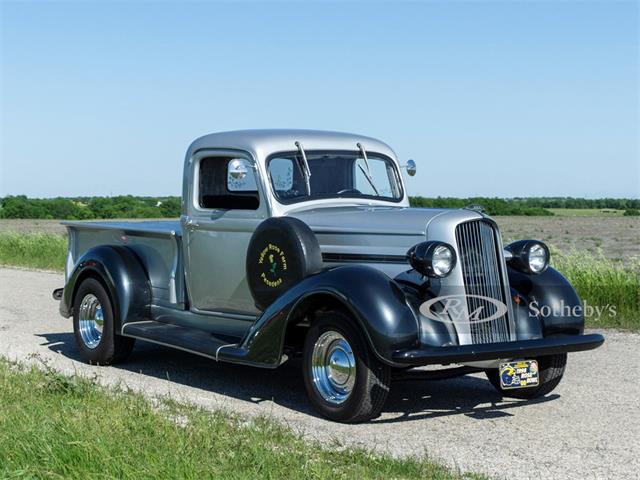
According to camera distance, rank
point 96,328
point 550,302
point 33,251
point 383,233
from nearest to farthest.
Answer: point 383,233, point 550,302, point 96,328, point 33,251

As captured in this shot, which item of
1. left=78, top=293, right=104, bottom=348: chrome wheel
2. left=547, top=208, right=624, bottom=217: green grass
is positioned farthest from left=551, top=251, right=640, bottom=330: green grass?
left=547, top=208, right=624, bottom=217: green grass

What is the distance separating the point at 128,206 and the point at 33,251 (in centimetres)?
→ 3661

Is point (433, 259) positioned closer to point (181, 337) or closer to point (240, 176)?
point (240, 176)

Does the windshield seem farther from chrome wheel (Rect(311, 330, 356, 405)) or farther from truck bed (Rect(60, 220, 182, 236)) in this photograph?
chrome wheel (Rect(311, 330, 356, 405))

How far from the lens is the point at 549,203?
122688 millimetres

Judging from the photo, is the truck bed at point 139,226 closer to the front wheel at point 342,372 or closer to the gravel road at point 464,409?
the gravel road at point 464,409

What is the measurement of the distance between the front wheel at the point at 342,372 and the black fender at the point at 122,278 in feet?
8.19

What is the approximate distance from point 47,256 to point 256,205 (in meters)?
15.4

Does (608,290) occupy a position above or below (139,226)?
below

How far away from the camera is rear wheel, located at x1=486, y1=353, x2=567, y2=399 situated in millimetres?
7531

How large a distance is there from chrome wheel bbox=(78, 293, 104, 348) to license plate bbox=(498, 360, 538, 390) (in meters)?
4.23

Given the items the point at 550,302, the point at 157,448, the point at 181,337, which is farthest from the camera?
the point at 181,337

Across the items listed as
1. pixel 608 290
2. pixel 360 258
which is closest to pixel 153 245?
pixel 360 258

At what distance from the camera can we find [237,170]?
7746 mm
